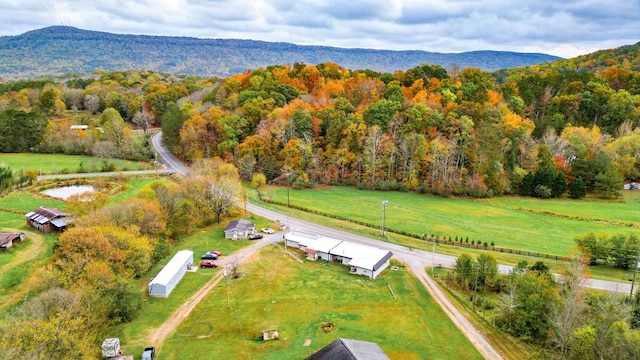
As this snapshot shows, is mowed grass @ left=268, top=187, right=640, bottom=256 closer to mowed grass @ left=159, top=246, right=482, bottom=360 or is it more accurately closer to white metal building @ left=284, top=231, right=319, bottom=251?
white metal building @ left=284, top=231, right=319, bottom=251

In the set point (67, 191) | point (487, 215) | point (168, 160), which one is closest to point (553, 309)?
point (487, 215)

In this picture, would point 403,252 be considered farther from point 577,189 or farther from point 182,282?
point 577,189

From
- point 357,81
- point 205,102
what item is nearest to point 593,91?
point 357,81

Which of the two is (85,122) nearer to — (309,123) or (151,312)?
(309,123)

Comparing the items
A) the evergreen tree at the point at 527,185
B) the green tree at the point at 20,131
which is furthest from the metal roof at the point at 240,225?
the green tree at the point at 20,131

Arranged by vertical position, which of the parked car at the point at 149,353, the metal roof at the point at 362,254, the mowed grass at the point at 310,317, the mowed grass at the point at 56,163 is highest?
the mowed grass at the point at 56,163

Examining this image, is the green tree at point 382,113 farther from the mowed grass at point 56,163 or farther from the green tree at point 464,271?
the green tree at point 464,271
